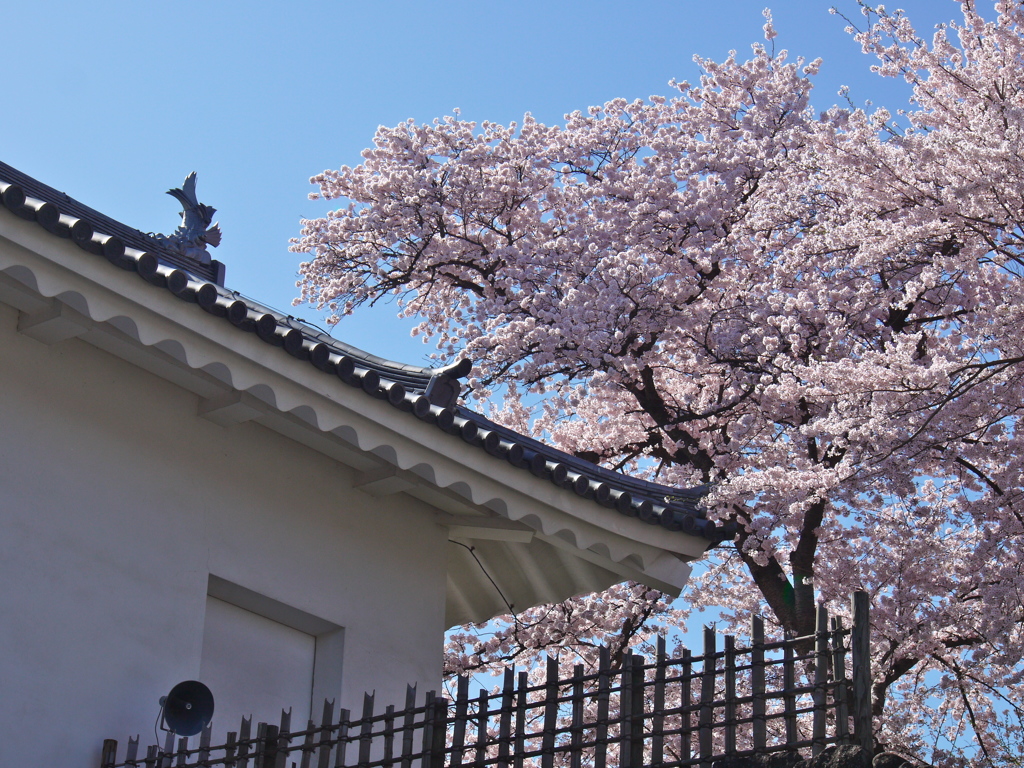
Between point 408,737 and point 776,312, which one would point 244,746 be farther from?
point 776,312

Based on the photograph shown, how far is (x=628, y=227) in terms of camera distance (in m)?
14.5

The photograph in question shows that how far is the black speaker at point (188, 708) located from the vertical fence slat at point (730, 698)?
2342 mm

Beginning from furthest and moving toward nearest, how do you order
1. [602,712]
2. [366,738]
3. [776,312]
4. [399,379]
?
[776,312], [399,379], [366,738], [602,712]

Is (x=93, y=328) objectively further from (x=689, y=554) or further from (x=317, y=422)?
(x=689, y=554)

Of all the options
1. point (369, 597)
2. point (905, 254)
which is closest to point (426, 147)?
point (905, 254)

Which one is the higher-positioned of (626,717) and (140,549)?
(140,549)

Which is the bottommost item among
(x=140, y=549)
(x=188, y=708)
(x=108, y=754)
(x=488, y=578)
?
(x=108, y=754)

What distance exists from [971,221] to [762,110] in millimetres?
5755

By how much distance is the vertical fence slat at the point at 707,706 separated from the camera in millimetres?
3932

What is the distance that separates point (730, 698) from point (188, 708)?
8.01ft

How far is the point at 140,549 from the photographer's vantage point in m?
5.40

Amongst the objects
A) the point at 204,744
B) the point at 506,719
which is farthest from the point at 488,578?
the point at 506,719

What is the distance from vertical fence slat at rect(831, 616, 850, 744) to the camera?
12.4ft

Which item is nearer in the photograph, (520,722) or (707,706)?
(707,706)
